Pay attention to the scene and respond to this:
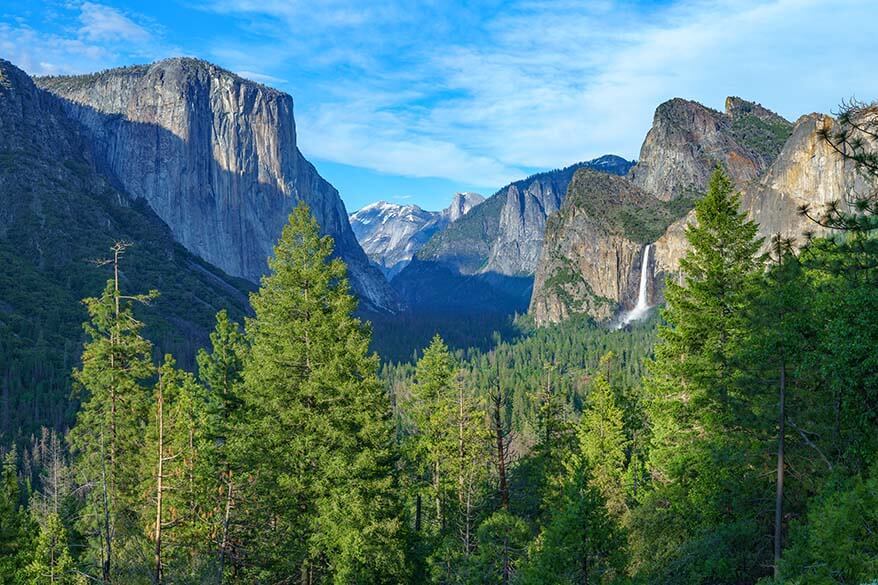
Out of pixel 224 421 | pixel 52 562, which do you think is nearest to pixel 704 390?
pixel 224 421

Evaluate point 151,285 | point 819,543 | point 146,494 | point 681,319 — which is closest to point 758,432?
point 681,319

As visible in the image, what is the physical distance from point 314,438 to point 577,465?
961cm

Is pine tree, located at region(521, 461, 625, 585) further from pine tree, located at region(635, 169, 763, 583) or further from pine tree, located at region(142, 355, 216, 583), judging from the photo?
pine tree, located at region(142, 355, 216, 583)

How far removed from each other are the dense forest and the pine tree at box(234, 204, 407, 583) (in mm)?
70

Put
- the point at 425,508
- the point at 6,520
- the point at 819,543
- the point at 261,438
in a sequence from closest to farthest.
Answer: the point at 819,543, the point at 261,438, the point at 6,520, the point at 425,508

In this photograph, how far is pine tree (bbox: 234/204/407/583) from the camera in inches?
780

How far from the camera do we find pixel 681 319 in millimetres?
22641

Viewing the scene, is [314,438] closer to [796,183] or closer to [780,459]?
[780,459]

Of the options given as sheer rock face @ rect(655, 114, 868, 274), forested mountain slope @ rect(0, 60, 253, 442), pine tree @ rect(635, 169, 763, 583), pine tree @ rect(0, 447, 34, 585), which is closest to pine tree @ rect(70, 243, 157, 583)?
pine tree @ rect(0, 447, 34, 585)

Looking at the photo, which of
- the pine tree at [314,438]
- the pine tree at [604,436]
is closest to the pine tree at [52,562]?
the pine tree at [314,438]

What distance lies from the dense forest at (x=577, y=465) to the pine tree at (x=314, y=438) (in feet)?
0.23

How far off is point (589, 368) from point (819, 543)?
13536 centimetres

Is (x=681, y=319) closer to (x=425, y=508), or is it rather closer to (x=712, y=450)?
(x=712, y=450)

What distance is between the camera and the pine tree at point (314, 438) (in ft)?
65.0
